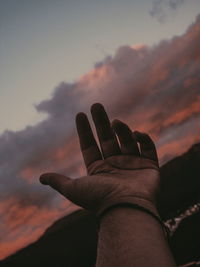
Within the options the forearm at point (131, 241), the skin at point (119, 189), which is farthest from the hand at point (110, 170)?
the forearm at point (131, 241)

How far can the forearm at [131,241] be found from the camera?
78.5 inches

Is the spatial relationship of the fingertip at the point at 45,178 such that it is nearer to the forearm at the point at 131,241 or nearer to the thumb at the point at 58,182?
the thumb at the point at 58,182

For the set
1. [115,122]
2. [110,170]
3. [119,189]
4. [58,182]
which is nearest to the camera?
[119,189]

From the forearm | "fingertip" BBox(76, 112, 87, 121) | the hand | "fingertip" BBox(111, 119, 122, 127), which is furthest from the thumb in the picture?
"fingertip" BBox(111, 119, 122, 127)

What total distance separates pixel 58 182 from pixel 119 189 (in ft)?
2.48

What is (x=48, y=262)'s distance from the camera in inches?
7451

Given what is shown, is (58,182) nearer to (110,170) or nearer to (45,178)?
(45,178)

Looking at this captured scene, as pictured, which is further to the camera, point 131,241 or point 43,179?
point 43,179

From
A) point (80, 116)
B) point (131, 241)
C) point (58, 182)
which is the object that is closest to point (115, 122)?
point (80, 116)

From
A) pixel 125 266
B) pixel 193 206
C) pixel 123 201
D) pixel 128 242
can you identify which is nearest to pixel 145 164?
pixel 123 201

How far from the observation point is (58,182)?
3057 millimetres

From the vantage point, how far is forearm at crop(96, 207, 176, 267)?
6.54ft

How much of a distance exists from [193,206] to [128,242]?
6407 inches

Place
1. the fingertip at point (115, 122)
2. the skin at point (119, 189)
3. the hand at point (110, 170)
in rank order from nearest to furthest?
the skin at point (119, 189) < the hand at point (110, 170) < the fingertip at point (115, 122)
